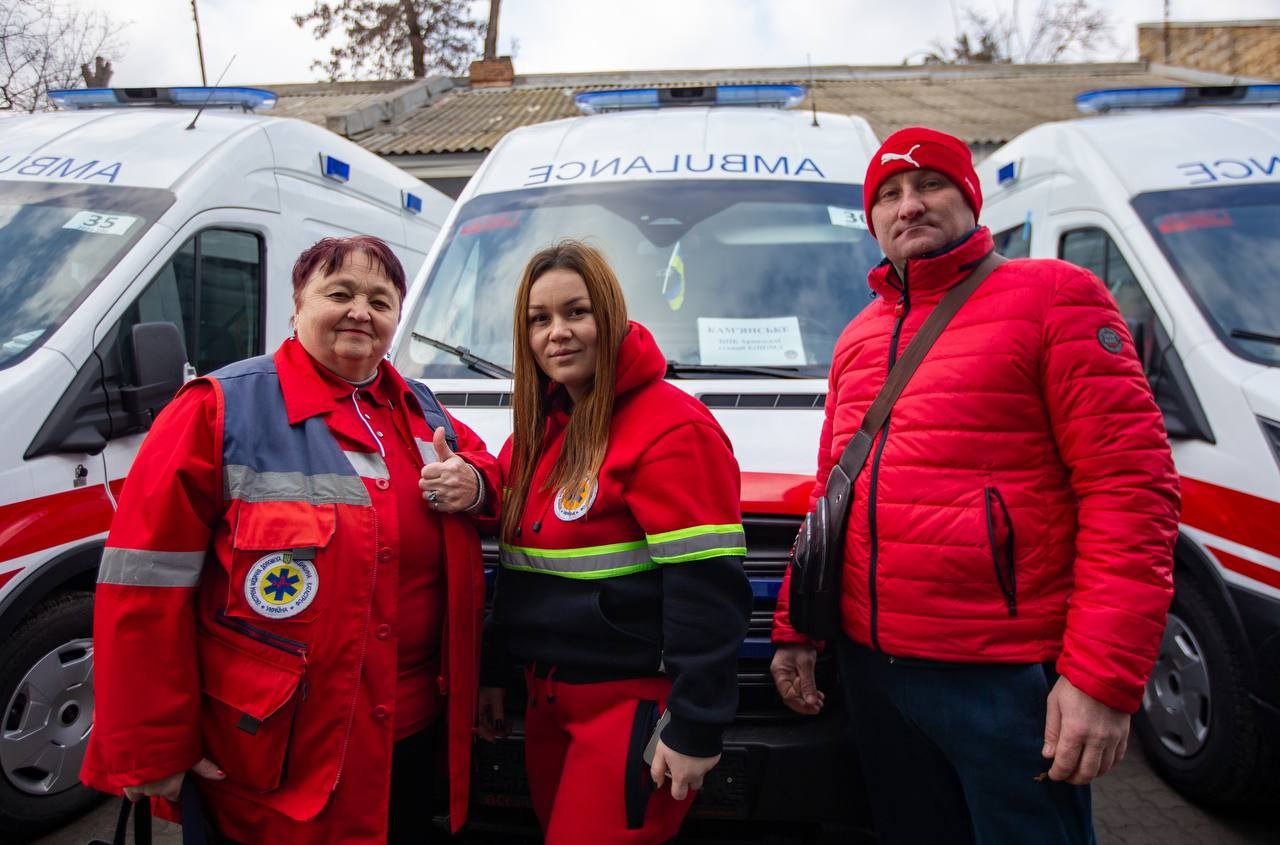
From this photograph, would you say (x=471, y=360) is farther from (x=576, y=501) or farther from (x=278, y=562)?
(x=278, y=562)

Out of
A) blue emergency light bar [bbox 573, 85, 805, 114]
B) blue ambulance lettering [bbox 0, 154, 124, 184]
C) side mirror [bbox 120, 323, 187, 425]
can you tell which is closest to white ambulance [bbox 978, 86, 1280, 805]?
blue emergency light bar [bbox 573, 85, 805, 114]

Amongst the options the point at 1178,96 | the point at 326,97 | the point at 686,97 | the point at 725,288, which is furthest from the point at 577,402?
the point at 326,97

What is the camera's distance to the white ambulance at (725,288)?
2.39m

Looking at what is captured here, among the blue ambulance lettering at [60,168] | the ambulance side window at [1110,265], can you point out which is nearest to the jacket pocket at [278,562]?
the blue ambulance lettering at [60,168]

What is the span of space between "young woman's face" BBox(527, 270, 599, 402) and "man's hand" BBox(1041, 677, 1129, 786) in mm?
1126

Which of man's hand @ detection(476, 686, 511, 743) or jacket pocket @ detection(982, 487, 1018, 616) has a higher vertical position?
Result: jacket pocket @ detection(982, 487, 1018, 616)

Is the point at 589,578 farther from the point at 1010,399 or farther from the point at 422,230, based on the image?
the point at 422,230

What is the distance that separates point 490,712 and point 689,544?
80 centimetres

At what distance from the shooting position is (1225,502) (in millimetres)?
3107

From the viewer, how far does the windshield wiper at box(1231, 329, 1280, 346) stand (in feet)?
10.5

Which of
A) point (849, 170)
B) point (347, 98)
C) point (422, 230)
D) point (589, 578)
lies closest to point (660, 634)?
point (589, 578)

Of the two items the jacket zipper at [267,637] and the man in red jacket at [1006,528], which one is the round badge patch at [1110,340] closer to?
the man in red jacket at [1006,528]

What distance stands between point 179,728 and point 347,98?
1710 centimetres

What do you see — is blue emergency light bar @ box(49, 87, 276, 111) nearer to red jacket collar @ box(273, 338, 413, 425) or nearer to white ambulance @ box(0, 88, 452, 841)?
white ambulance @ box(0, 88, 452, 841)
